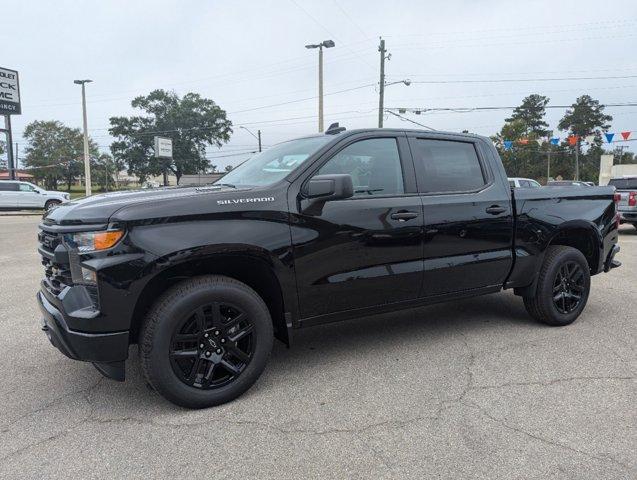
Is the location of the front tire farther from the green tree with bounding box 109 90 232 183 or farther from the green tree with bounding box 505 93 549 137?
the green tree with bounding box 505 93 549 137

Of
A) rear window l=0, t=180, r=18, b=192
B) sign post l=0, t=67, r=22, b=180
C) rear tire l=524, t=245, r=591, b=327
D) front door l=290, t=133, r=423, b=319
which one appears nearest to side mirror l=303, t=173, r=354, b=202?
front door l=290, t=133, r=423, b=319

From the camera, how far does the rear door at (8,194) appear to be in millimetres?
24234

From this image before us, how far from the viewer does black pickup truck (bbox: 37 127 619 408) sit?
2.85m

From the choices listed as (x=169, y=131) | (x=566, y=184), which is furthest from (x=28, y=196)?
(x=169, y=131)

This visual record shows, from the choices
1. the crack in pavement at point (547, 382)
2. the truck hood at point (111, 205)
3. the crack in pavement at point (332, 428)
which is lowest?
the crack in pavement at point (332, 428)

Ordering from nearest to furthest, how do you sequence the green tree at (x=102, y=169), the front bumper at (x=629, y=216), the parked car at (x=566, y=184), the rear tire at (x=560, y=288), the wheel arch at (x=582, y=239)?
the rear tire at (x=560, y=288), the wheel arch at (x=582, y=239), the parked car at (x=566, y=184), the front bumper at (x=629, y=216), the green tree at (x=102, y=169)

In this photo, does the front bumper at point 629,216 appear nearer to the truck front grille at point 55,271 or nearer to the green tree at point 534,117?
the truck front grille at point 55,271

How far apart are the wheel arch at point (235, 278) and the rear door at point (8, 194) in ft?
84.7

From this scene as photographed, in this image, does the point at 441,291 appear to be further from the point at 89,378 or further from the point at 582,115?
the point at 582,115

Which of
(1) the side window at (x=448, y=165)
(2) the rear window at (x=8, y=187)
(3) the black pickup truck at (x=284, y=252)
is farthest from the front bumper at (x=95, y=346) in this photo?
(2) the rear window at (x=8, y=187)

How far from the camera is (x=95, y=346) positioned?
2820 millimetres

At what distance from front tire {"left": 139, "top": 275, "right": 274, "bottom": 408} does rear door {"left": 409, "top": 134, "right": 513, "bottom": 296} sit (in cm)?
153

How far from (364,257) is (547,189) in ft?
7.22

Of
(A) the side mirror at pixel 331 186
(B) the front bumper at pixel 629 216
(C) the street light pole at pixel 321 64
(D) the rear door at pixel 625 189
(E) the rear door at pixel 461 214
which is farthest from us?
(C) the street light pole at pixel 321 64
